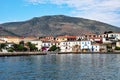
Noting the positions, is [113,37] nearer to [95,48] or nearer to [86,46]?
[95,48]

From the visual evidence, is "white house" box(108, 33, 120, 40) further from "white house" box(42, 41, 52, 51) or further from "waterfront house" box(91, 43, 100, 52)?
"white house" box(42, 41, 52, 51)

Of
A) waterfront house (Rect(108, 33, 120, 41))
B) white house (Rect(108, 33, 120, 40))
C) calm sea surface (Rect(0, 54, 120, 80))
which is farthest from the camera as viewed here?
white house (Rect(108, 33, 120, 40))

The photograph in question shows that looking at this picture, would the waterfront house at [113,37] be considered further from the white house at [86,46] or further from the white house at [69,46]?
the white house at [69,46]

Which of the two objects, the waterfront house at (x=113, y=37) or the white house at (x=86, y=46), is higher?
the waterfront house at (x=113, y=37)

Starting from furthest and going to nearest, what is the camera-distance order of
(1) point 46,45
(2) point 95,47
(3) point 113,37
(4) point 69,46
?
(3) point 113,37 < (1) point 46,45 < (4) point 69,46 < (2) point 95,47

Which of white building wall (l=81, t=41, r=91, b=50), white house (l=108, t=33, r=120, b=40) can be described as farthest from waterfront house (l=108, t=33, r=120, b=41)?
white building wall (l=81, t=41, r=91, b=50)

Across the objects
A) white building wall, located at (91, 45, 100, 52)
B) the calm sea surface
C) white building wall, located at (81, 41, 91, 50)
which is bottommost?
the calm sea surface

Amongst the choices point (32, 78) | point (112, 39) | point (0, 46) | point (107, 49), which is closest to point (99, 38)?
point (112, 39)

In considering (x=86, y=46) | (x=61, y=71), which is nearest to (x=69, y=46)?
(x=86, y=46)

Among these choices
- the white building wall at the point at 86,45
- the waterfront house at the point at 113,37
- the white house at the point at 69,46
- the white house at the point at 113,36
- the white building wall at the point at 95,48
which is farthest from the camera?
the white house at the point at 113,36

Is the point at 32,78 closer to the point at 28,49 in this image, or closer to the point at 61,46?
the point at 28,49

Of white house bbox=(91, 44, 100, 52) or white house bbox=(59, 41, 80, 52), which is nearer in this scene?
white house bbox=(91, 44, 100, 52)

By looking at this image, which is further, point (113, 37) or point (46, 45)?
point (113, 37)

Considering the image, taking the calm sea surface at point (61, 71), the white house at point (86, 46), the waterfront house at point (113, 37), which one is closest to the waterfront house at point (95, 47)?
the white house at point (86, 46)
